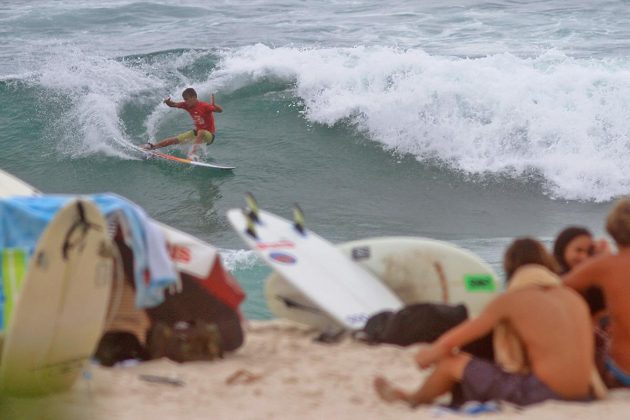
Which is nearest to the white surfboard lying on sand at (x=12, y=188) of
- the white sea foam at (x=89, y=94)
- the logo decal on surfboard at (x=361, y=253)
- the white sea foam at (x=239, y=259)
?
the white sea foam at (x=239, y=259)

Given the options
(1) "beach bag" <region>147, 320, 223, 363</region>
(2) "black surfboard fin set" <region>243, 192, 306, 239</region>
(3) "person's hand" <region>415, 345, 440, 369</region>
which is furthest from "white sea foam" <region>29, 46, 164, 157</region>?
(3) "person's hand" <region>415, 345, 440, 369</region>

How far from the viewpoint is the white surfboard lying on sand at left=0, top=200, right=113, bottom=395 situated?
4543 mm

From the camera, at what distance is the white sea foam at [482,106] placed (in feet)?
44.4

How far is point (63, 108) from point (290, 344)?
34.2 feet

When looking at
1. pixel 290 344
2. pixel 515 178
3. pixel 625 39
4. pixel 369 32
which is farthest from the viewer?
pixel 369 32

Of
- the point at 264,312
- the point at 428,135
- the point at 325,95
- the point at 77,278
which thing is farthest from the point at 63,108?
the point at 77,278

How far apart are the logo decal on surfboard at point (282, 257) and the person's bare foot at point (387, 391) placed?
168 centimetres

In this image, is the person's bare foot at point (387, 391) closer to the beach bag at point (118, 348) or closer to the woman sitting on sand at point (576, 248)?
the woman sitting on sand at point (576, 248)

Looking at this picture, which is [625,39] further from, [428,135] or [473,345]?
[473,345]

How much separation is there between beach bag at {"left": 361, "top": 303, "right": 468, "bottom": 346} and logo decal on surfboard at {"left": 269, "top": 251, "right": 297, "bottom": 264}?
2.32 feet

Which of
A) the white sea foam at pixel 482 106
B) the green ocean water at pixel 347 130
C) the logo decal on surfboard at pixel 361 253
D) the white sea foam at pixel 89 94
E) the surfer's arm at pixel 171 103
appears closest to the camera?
the logo decal on surfboard at pixel 361 253

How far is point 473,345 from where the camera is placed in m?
4.75

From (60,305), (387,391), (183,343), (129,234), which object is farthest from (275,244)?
(60,305)

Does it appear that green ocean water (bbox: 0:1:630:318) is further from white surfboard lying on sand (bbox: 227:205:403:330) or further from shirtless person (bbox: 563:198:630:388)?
shirtless person (bbox: 563:198:630:388)
